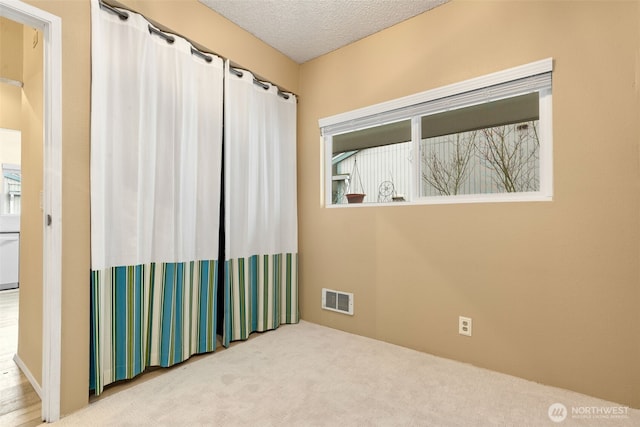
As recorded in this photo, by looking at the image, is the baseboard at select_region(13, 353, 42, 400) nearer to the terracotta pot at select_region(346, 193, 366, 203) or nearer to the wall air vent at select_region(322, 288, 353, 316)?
the wall air vent at select_region(322, 288, 353, 316)

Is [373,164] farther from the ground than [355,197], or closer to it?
farther from the ground

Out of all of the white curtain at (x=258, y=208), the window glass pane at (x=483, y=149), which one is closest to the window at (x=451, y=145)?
the window glass pane at (x=483, y=149)

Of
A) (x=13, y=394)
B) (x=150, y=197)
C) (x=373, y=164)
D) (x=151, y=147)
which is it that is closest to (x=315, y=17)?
(x=373, y=164)

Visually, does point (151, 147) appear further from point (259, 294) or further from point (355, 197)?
point (355, 197)

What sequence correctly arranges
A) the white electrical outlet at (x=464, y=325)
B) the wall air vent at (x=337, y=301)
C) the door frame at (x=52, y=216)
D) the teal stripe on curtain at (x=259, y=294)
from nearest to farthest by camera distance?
the door frame at (x=52, y=216) → the white electrical outlet at (x=464, y=325) → the teal stripe on curtain at (x=259, y=294) → the wall air vent at (x=337, y=301)

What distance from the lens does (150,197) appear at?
1.99 m

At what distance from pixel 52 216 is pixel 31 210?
0.74 meters

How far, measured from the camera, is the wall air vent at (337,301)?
2773mm

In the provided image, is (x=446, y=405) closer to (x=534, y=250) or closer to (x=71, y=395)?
(x=534, y=250)

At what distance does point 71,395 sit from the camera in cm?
160

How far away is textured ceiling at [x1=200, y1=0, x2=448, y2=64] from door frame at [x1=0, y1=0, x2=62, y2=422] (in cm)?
110

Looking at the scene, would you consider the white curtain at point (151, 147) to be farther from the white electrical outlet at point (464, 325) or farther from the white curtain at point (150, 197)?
the white electrical outlet at point (464, 325)

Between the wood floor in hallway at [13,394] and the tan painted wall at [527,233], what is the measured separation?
2110 mm

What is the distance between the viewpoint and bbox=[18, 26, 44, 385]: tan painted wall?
188cm
